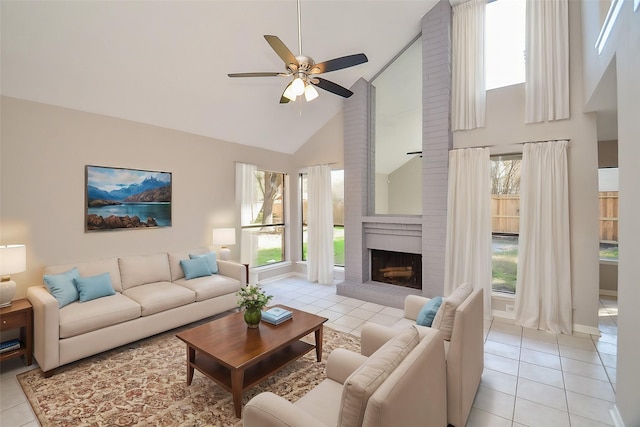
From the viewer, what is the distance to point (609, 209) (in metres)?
4.82

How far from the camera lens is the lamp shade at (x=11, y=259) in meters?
2.72

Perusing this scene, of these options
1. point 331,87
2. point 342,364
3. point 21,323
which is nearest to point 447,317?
point 342,364

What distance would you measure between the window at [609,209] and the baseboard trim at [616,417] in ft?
12.8

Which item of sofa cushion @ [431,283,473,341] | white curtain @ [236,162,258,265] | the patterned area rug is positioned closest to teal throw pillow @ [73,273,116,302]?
the patterned area rug

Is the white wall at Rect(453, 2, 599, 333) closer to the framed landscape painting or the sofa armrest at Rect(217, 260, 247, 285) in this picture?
the sofa armrest at Rect(217, 260, 247, 285)

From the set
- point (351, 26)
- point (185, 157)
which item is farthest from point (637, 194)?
point (185, 157)

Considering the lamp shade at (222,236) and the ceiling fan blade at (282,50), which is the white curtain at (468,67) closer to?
the ceiling fan blade at (282,50)

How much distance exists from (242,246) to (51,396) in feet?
10.8

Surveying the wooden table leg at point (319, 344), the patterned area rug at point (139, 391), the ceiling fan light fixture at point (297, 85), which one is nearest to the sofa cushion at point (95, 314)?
the patterned area rug at point (139, 391)

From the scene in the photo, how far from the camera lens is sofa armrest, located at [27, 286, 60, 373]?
2.63 meters

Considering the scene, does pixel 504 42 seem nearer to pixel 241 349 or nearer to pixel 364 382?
pixel 364 382

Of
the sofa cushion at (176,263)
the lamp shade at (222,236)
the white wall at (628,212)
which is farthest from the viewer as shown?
the lamp shade at (222,236)

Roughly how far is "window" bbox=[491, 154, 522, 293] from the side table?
18.3ft

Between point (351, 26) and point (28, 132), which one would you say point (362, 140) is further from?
point (28, 132)
